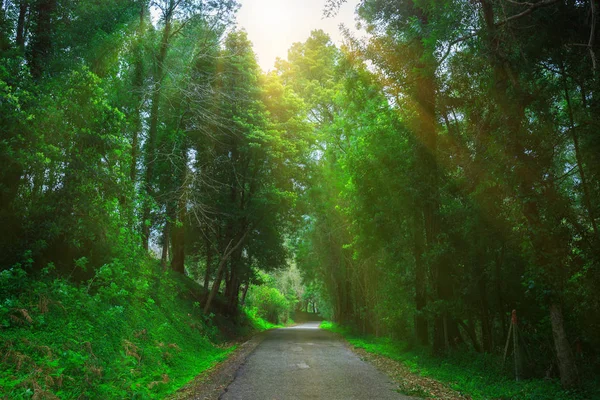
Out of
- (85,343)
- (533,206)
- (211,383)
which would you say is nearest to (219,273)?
(211,383)

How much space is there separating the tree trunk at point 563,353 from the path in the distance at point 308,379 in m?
2.62

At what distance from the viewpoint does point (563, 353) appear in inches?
256

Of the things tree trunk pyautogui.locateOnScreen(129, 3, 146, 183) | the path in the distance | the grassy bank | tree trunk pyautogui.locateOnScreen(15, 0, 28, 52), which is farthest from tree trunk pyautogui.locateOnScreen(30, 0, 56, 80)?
the path in the distance

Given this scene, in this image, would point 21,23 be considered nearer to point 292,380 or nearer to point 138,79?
point 138,79

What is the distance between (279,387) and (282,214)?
13918 mm

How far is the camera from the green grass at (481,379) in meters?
6.36

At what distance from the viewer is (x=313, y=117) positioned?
23594mm

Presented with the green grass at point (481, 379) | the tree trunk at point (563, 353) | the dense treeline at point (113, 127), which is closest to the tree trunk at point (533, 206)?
the tree trunk at point (563, 353)

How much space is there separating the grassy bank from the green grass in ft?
17.8

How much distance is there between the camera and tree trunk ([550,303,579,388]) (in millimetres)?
6395

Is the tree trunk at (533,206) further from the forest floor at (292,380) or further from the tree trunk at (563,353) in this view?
the forest floor at (292,380)

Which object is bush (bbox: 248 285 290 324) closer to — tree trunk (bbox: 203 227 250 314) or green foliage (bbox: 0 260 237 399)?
tree trunk (bbox: 203 227 250 314)

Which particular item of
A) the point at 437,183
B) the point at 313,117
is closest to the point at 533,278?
the point at 437,183

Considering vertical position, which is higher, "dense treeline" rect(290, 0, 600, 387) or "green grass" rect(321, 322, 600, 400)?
"dense treeline" rect(290, 0, 600, 387)
